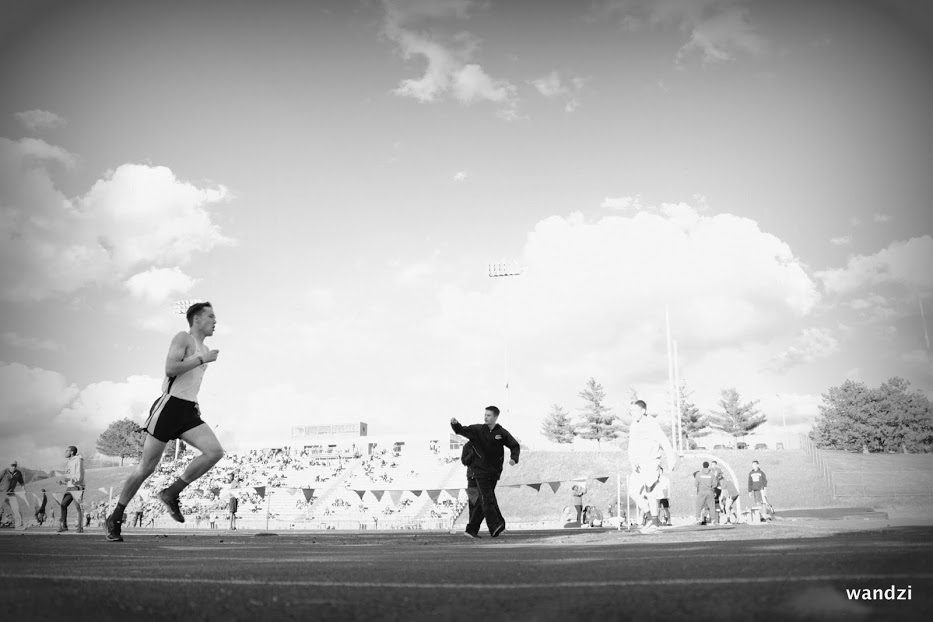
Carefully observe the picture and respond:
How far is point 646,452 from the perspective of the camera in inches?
419

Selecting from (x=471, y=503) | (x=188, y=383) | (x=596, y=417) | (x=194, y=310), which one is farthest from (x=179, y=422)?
(x=596, y=417)

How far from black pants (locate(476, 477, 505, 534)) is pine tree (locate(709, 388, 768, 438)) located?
286 feet

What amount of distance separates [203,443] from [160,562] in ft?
7.64

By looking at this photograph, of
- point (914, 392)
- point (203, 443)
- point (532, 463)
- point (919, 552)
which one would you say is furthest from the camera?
point (914, 392)

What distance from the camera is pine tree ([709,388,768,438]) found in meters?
88.9

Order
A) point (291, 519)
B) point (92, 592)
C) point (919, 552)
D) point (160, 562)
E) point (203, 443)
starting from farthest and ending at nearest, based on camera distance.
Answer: point (291, 519) → point (203, 443) → point (160, 562) → point (919, 552) → point (92, 592)

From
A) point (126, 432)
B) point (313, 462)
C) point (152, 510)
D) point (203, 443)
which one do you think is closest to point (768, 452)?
point (313, 462)

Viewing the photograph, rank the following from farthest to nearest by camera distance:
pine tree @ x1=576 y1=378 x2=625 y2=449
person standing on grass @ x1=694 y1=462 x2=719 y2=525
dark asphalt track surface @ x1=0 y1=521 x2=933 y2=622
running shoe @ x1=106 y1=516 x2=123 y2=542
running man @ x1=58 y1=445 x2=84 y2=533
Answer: pine tree @ x1=576 y1=378 x2=625 y2=449
person standing on grass @ x1=694 y1=462 x2=719 y2=525
running man @ x1=58 y1=445 x2=84 y2=533
running shoe @ x1=106 y1=516 x2=123 y2=542
dark asphalt track surface @ x1=0 y1=521 x2=933 y2=622

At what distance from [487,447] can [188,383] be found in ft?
13.7

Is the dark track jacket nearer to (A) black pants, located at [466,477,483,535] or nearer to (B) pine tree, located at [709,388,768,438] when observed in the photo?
(A) black pants, located at [466,477,483,535]

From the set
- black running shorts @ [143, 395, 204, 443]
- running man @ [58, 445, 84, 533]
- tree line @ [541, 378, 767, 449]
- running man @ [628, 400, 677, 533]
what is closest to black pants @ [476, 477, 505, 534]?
running man @ [628, 400, 677, 533]

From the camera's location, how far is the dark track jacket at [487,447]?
900cm

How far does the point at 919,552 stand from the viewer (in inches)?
132

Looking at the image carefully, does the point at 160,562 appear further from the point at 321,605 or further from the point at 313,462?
the point at 313,462
